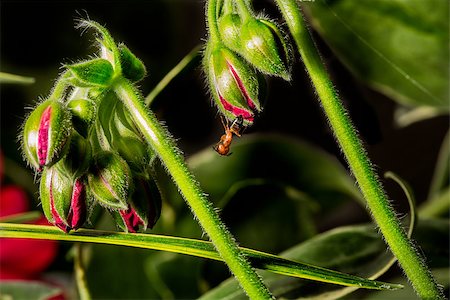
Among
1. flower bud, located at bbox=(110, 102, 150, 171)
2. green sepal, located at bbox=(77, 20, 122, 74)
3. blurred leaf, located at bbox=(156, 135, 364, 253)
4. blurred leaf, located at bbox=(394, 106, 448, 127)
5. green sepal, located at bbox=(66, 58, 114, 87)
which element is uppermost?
blurred leaf, located at bbox=(394, 106, 448, 127)

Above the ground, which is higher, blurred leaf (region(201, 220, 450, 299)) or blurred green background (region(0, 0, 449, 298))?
blurred green background (region(0, 0, 449, 298))

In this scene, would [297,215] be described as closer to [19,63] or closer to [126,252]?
[126,252]

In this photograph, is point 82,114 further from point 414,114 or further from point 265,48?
point 414,114

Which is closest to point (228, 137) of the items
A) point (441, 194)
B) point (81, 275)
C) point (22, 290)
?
point (81, 275)

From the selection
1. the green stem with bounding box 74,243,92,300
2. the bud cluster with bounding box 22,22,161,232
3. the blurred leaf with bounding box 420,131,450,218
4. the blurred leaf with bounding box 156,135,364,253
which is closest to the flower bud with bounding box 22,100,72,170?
Result: the bud cluster with bounding box 22,22,161,232

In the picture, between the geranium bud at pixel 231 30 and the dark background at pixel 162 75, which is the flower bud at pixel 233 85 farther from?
the dark background at pixel 162 75

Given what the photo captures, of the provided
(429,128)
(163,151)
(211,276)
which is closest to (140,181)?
(163,151)

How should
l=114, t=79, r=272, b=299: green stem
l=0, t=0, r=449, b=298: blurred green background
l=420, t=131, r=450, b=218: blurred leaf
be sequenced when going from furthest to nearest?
1. l=420, t=131, r=450, b=218: blurred leaf
2. l=0, t=0, r=449, b=298: blurred green background
3. l=114, t=79, r=272, b=299: green stem

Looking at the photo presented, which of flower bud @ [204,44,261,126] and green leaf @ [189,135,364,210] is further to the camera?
green leaf @ [189,135,364,210]

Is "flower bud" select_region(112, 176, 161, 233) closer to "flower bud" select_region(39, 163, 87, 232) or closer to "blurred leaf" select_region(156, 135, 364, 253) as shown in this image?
"flower bud" select_region(39, 163, 87, 232)
